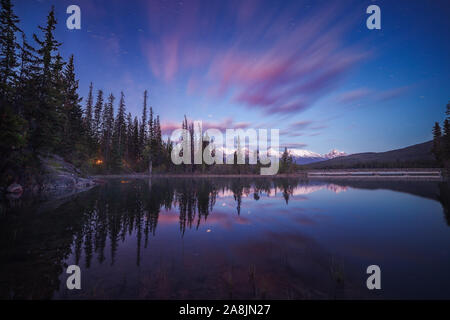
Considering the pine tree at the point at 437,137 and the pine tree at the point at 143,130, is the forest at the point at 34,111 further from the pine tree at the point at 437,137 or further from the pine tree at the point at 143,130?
the pine tree at the point at 437,137

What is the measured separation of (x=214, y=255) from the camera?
855cm

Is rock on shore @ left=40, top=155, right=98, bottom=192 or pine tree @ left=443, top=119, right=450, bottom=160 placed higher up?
pine tree @ left=443, top=119, right=450, bottom=160

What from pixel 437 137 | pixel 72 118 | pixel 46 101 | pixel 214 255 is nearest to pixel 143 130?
pixel 72 118

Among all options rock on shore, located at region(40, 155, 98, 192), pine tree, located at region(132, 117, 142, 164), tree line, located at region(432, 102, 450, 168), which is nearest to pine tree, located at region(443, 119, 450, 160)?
tree line, located at region(432, 102, 450, 168)

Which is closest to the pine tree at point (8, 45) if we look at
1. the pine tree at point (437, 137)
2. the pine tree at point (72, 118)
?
the pine tree at point (72, 118)

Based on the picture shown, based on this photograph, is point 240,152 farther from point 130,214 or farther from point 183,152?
point 130,214

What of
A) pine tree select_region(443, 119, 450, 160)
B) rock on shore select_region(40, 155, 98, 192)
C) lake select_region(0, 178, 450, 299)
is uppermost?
pine tree select_region(443, 119, 450, 160)

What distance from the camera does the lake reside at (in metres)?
5.80

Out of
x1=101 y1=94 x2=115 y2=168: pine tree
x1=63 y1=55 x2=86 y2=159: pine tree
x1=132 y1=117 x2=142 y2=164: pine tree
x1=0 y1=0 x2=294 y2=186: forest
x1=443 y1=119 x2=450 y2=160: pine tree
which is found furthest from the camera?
x1=132 y1=117 x2=142 y2=164: pine tree

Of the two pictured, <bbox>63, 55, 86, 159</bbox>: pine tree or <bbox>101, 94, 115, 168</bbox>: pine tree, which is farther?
<bbox>101, 94, 115, 168</bbox>: pine tree

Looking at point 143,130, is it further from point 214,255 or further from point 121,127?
point 214,255

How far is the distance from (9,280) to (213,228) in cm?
941

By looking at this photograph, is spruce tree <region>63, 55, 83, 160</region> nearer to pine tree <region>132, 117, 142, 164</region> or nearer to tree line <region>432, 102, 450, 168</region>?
pine tree <region>132, 117, 142, 164</region>
